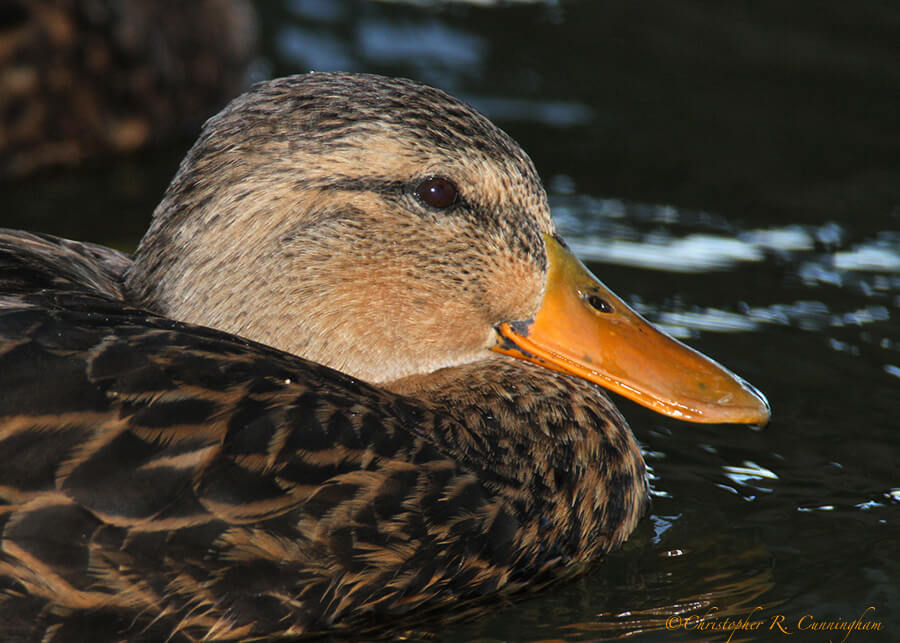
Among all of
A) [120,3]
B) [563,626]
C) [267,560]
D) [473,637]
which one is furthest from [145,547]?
[120,3]

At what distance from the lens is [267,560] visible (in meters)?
3.71

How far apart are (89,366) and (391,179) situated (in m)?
1.23

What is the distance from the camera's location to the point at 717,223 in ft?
25.2

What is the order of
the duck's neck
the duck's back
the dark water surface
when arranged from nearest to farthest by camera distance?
1. the duck's back
2. the duck's neck
3. the dark water surface

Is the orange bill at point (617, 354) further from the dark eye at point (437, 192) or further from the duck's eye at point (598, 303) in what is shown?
the dark eye at point (437, 192)

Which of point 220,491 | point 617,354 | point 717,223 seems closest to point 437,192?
point 617,354

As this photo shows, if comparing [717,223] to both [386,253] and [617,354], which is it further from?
[386,253]

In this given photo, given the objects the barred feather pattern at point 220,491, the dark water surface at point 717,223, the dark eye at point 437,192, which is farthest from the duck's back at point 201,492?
the dark eye at point 437,192

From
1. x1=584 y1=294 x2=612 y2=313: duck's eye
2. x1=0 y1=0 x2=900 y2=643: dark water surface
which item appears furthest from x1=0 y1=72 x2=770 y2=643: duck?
x1=0 y1=0 x2=900 y2=643: dark water surface

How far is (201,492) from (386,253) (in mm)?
1237

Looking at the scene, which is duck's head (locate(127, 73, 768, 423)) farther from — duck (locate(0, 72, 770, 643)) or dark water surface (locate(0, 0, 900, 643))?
dark water surface (locate(0, 0, 900, 643))

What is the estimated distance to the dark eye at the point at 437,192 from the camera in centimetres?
459

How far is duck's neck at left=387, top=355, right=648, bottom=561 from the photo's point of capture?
4.27 m

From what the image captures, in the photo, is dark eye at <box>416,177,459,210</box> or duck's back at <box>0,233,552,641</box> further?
dark eye at <box>416,177,459,210</box>
